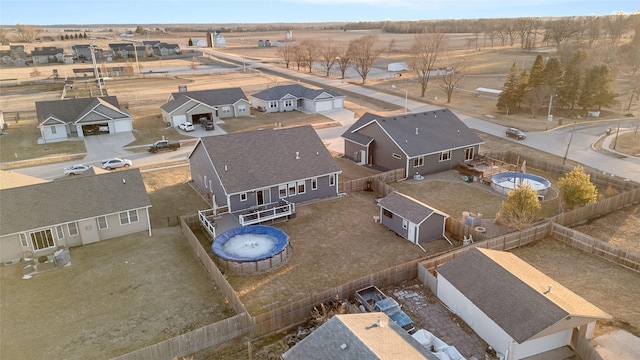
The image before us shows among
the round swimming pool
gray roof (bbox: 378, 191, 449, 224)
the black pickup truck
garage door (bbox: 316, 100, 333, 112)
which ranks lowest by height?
the round swimming pool

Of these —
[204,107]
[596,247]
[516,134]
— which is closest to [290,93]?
[204,107]

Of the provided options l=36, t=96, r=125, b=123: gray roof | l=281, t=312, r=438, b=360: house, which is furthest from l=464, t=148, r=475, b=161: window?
l=36, t=96, r=125, b=123: gray roof

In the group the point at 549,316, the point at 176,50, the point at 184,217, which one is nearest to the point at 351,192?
the point at 184,217

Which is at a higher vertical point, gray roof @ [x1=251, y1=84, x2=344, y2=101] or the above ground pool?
gray roof @ [x1=251, y1=84, x2=344, y2=101]

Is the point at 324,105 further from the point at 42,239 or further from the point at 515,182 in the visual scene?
the point at 42,239

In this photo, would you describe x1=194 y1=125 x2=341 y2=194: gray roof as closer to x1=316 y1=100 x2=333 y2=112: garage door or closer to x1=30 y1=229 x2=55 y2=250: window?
x1=30 y1=229 x2=55 y2=250: window

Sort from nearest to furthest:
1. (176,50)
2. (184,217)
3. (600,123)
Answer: (184,217), (600,123), (176,50)

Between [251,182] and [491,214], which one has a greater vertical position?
[251,182]

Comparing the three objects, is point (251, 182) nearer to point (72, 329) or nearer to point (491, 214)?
point (72, 329)
